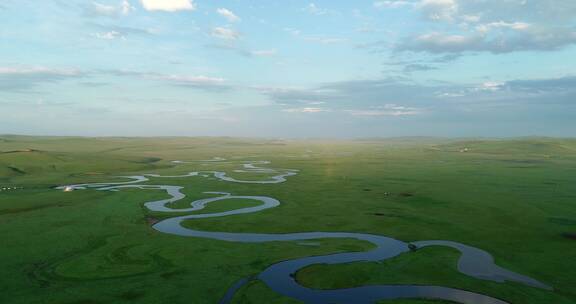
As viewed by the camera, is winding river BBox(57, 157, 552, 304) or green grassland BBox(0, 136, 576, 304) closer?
winding river BBox(57, 157, 552, 304)

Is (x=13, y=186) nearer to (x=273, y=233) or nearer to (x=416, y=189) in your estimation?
(x=273, y=233)

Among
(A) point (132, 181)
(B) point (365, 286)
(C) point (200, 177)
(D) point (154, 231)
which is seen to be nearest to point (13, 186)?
(A) point (132, 181)

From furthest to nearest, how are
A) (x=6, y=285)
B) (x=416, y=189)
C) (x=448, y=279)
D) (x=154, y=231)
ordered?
(x=416, y=189) < (x=154, y=231) < (x=448, y=279) < (x=6, y=285)

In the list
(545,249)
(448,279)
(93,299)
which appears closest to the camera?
(93,299)

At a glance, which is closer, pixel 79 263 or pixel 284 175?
pixel 79 263

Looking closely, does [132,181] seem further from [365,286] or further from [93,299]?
[365,286]

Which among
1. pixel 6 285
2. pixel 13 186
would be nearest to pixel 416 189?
pixel 6 285

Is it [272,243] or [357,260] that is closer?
[357,260]

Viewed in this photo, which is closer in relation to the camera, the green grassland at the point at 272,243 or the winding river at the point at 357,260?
the winding river at the point at 357,260

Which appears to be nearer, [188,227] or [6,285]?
[6,285]
